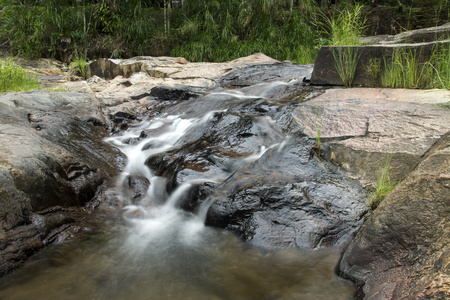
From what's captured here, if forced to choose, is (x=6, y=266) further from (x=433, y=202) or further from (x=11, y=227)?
(x=433, y=202)

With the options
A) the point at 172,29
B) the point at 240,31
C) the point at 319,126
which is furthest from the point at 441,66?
the point at 172,29

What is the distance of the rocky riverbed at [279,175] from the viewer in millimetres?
2045

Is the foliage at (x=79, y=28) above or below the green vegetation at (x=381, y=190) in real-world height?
above

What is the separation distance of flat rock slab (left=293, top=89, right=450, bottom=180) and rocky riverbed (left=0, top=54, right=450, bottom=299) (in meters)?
0.01

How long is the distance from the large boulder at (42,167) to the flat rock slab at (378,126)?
242cm

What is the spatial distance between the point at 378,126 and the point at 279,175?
3.68ft

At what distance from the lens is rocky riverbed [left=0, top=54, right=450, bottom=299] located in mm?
2045

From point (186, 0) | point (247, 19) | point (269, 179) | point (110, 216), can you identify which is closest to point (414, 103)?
point (269, 179)

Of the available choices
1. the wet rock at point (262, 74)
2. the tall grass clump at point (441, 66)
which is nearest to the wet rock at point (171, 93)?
the wet rock at point (262, 74)

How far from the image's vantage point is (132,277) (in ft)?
7.74


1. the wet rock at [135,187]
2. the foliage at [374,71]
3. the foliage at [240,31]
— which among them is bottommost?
the wet rock at [135,187]

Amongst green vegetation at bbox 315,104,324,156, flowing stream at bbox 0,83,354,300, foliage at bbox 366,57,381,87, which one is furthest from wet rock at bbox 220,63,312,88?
flowing stream at bbox 0,83,354,300

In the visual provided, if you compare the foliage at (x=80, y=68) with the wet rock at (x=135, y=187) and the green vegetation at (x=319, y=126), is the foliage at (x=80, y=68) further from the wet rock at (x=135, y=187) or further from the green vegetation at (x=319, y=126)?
the green vegetation at (x=319, y=126)

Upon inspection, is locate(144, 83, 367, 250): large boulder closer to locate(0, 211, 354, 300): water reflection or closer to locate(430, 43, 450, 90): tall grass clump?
locate(0, 211, 354, 300): water reflection
